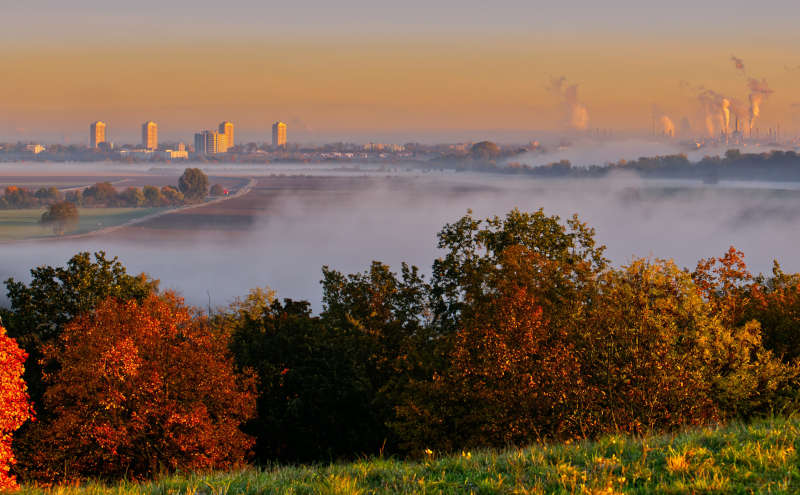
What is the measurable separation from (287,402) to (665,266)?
835 inches

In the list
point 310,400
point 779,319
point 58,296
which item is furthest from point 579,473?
point 58,296

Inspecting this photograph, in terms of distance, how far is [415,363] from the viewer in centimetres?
3856

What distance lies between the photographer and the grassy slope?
10.8 metres

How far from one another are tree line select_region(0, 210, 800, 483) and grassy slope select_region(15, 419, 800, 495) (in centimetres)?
797

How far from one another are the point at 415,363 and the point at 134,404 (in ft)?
43.9

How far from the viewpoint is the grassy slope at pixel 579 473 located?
35.4 feet

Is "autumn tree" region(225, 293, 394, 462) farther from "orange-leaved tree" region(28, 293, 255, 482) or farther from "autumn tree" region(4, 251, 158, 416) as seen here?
"autumn tree" region(4, 251, 158, 416)

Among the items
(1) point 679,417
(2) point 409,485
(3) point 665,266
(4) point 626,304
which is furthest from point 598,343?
(2) point 409,485

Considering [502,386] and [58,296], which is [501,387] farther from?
[58,296]

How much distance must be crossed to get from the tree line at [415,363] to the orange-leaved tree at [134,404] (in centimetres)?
10

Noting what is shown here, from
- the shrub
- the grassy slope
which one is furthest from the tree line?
the grassy slope

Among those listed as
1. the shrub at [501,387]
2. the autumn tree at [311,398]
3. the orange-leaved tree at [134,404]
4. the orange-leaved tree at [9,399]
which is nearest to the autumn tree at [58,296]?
the orange-leaved tree at [134,404]

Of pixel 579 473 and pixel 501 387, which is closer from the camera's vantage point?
pixel 579 473

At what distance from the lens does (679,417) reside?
24.2 meters
